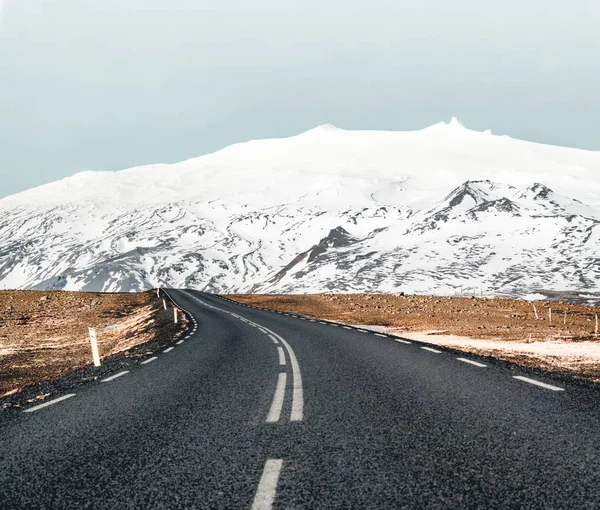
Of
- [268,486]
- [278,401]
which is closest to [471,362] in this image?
[278,401]

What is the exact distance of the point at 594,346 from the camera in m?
17.7

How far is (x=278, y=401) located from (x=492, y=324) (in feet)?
93.0

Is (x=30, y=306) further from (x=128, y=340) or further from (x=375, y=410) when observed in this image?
(x=375, y=410)

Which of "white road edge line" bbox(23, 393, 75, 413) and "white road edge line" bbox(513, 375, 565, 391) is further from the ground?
"white road edge line" bbox(23, 393, 75, 413)

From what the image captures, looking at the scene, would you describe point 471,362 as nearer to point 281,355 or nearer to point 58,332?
point 281,355

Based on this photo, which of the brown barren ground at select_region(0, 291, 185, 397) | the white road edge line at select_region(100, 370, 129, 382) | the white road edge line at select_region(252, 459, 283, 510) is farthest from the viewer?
the brown barren ground at select_region(0, 291, 185, 397)

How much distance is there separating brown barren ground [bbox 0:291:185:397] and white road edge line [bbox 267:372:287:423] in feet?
26.6

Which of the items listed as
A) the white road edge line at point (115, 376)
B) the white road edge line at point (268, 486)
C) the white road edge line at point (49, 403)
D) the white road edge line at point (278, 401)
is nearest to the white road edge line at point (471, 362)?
the white road edge line at point (278, 401)

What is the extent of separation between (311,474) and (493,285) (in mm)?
202560

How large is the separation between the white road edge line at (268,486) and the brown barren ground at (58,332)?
1130 centimetres

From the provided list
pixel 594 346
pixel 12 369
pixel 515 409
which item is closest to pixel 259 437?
pixel 515 409

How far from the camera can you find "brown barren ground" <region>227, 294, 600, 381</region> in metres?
14.6

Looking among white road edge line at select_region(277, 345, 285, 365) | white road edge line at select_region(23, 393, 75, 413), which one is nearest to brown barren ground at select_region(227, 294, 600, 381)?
white road edge line at select_region(277, 345, 285, 365)

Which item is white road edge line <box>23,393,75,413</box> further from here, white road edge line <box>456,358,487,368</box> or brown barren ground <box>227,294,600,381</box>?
brown barren ground <box>227,294,600,381</box>
